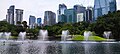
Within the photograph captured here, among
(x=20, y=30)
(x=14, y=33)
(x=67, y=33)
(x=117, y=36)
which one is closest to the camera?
(x=117, y=36)

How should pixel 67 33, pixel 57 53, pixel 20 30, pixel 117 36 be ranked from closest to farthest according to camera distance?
pixel 57 53 → pixel 117 36 → pixel 67 33 → pixel 20 30

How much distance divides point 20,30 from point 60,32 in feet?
70.0

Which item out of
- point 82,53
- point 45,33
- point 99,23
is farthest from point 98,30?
point 82,53

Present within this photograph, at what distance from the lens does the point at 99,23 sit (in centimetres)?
9150

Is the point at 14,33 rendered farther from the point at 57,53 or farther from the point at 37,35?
the point at 57,53

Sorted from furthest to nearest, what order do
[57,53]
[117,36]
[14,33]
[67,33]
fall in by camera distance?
[14,33] → [67,33] → [117,36] → [57,53]

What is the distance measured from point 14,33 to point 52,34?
15.2m

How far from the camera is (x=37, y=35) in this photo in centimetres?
11106

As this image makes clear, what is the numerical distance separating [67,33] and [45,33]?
8.42 m

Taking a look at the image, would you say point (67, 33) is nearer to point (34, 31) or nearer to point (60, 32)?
point (60, 32)

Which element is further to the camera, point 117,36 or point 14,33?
point 14,33

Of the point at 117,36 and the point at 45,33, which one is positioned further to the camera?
the point at 45,33

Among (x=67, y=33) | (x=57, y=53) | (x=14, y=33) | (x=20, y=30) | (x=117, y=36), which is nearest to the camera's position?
(x=57, y=53)

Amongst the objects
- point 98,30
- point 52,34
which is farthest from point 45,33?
point 98,30
